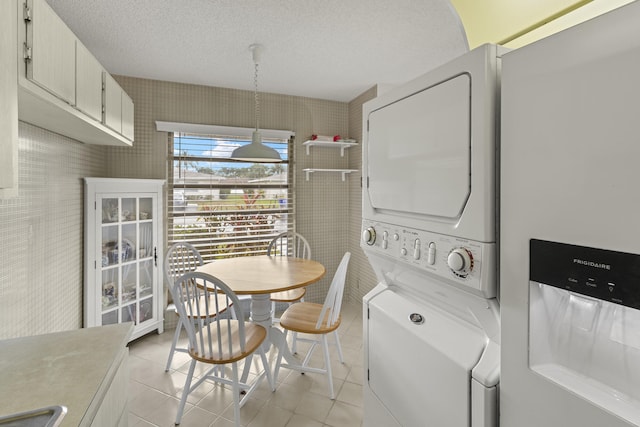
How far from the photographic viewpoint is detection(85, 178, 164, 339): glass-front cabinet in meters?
2.39

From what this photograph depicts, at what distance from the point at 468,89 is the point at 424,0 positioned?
1403 mm

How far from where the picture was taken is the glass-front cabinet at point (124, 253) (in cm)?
239

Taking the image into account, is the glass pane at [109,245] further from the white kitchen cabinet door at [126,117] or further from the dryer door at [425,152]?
the dryer door at [425,152]

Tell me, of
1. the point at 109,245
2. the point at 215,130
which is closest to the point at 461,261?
the point at 109,245

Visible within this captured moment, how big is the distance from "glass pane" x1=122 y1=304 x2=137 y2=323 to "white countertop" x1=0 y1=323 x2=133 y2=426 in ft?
5.23

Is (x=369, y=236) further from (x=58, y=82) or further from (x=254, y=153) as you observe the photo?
(x=58, y=82)

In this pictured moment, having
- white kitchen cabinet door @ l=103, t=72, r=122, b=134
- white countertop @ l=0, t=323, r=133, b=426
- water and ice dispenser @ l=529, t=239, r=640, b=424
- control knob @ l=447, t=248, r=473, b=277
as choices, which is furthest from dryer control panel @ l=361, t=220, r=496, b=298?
white kitchen cabinet door @ l=103, t=72, r=122, b=134

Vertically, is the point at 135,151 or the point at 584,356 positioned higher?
the point at 135,151

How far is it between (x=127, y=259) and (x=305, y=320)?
1.69 m

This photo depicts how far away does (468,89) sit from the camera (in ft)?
2.60

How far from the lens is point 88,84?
1.67m

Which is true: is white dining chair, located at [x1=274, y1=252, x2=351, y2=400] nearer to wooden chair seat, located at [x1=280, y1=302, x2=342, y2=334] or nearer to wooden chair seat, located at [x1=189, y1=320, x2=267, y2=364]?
wooden chair seat, located at [x1=280, y1=302, x2=342, y2=334]

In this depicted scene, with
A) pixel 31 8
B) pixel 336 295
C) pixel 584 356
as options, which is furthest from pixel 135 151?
pixel 584 356

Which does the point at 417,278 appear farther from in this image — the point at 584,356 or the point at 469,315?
the point at 584,356
